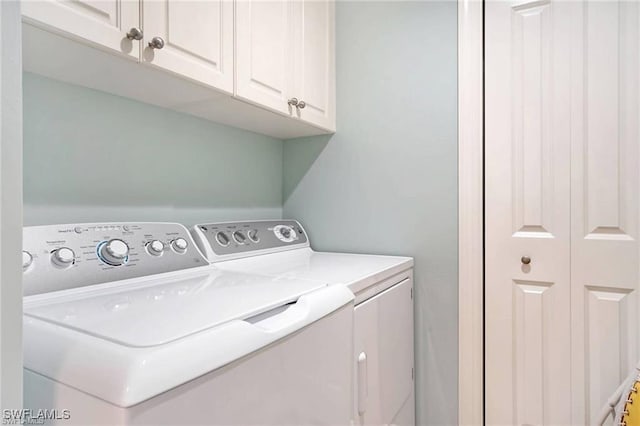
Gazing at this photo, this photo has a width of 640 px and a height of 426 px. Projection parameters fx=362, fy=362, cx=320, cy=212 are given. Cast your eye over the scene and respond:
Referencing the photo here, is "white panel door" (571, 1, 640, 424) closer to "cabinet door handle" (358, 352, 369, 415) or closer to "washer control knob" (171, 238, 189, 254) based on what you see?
"cabinet door handle" (358, 352, 369, 415)

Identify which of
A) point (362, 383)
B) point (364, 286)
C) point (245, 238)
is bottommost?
point (362, 383)

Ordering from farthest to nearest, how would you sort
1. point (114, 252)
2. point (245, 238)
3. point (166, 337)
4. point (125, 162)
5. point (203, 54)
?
point (245, 238) < point (125, 162) < point (203, 54) < point (114, 252) < point (166, 337)

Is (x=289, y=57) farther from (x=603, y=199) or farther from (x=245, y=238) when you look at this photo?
(x=603, y=199)

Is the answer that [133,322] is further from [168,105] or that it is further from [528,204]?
[528,204]

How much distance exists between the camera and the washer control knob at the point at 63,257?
839 mm

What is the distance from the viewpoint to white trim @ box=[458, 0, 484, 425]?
4.87 ft

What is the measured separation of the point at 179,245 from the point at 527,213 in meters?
1.30

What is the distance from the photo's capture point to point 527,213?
4.68 ft

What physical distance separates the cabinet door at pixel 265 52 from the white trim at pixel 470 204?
2.34ft

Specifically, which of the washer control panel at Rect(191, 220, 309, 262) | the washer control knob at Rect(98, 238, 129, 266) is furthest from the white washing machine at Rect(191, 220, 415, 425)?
the washer control knob at Rect(98, 238, 129, 266)

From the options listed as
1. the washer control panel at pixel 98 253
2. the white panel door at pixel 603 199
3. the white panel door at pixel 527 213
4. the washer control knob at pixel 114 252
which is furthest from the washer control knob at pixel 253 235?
the white panel door at pixel 603 199

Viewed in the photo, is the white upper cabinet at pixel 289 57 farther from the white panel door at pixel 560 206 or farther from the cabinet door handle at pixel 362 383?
the cabinet door handle at pixel 362 383

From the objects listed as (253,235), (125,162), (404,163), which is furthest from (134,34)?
(404,163)

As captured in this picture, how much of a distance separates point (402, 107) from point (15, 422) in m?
1.59
